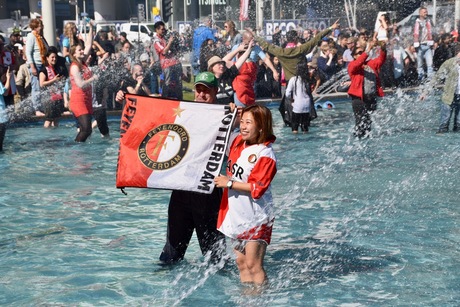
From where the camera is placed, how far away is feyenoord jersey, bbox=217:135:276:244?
6414 millimetres

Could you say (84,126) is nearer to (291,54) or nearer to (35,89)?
(291,54)

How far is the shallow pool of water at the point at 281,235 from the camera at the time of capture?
7148 mm

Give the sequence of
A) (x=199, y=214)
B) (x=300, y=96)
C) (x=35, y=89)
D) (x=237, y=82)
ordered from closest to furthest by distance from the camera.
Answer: (x=199, y=214) < (x=237, y=82) < (x=300, y=96) < (x=35, y=89)

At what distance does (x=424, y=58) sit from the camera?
27125mm

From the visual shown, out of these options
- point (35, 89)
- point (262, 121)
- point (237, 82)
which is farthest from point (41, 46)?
point (262, 121)

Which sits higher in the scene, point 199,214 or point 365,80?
point 365,80

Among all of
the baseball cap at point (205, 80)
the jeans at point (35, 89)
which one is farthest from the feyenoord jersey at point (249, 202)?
the jeans at point (35, 89)

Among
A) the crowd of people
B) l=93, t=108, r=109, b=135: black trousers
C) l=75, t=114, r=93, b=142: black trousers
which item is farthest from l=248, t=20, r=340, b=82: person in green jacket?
l=75, t=114, r=93, b=142: black trousers

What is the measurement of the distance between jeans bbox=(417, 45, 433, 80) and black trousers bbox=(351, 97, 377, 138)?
1116 cm

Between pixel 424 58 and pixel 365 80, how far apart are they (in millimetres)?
11940

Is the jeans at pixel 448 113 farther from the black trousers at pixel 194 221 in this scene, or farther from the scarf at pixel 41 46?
the black trousers at pixel 194 221

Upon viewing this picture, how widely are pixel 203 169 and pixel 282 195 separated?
4304mm

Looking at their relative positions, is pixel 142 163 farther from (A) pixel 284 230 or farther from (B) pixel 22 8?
(B) pixel 22 8

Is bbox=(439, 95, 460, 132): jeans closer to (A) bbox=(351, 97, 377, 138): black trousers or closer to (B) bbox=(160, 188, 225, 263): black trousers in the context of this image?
(A) bbox=(351, 97, 377, 138): black trousers
